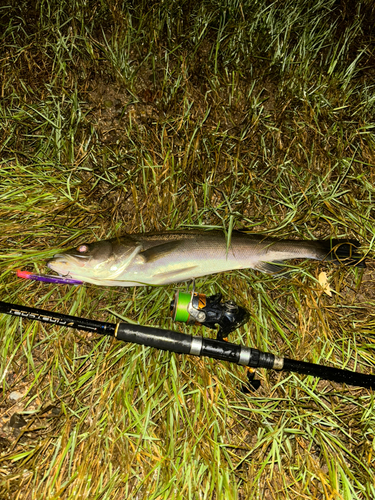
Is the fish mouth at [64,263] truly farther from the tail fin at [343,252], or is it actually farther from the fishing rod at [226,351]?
the tail fin at [343,252]

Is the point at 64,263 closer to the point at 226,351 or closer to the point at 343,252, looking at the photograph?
the point at 226,351

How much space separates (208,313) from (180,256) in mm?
596

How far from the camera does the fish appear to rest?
279 centimetres

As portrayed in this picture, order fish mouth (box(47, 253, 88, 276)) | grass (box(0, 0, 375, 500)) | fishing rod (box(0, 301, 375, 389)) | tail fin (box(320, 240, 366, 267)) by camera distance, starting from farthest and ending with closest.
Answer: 1. tail fin (box(320, 240, 366, 267))
2. fish mouth (box(47, 253, 88, 276))
3. grass (box(0, 0, 375, 500))
4. fishing rod (box(0, 301, 375, 389))

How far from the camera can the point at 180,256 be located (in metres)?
2.80

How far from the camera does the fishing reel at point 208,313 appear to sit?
99.8 inches

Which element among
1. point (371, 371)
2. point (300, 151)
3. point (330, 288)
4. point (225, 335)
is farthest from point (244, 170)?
point (371, 371)

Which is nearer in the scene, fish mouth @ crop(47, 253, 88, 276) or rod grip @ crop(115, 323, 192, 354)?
rod grip @ crop(115, 323, 192, 354)

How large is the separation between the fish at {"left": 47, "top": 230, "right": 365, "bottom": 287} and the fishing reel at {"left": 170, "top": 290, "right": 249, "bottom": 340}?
310 millimetres

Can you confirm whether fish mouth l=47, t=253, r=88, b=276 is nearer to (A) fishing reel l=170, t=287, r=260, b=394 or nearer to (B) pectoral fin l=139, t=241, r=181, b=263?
(B) pectoral fin l=139, t=241, r=181, b=263

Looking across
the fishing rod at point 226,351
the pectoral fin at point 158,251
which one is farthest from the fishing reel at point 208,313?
the pectoral fin at point 158,251

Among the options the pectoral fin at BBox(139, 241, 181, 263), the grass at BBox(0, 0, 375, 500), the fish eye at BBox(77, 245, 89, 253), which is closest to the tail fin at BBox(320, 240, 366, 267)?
the grass at BBox(0, 0, 375, 500)

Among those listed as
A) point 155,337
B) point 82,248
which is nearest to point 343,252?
point 155,337

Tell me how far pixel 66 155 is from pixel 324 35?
308cm
